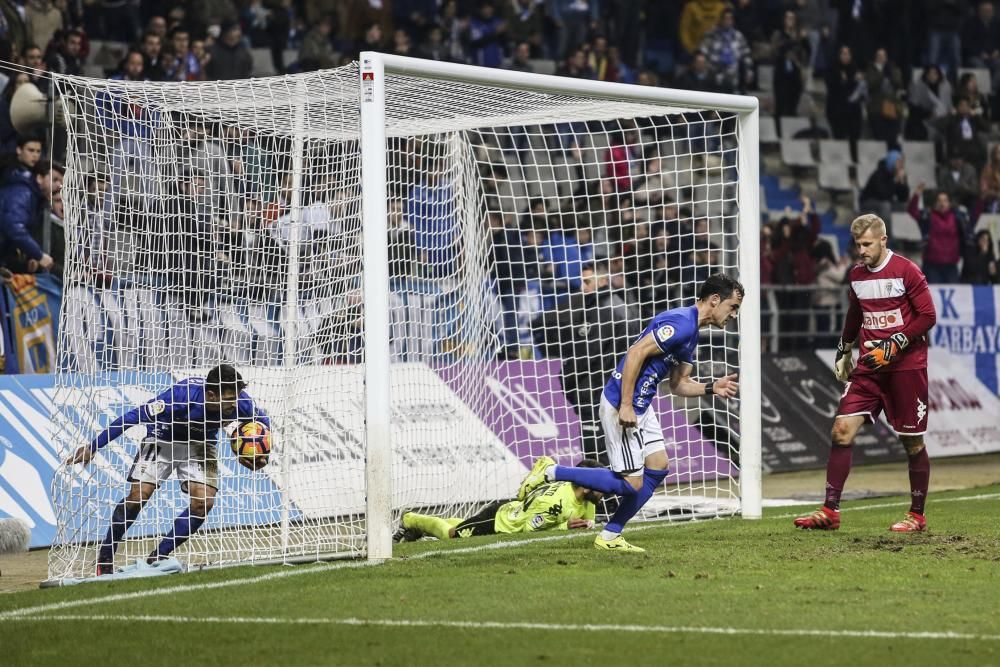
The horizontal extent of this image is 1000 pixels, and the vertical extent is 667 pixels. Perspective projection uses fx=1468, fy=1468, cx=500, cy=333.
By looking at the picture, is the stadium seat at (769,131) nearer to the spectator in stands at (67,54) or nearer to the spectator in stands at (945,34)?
the spectator in stands at (945,34)

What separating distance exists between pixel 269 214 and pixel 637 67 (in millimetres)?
13497

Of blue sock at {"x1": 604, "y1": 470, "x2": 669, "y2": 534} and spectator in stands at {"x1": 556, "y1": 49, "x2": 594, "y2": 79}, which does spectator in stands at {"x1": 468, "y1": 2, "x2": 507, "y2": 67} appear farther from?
blue sock at {"x1": 604, "y1": 470, "x2": 669, "y2": 534}

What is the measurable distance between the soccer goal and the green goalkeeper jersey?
3.00 feet

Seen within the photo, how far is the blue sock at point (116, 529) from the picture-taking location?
9242 millimetres

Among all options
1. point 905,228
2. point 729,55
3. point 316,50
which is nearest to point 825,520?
point 316,50

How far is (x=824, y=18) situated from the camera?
26.2 metres

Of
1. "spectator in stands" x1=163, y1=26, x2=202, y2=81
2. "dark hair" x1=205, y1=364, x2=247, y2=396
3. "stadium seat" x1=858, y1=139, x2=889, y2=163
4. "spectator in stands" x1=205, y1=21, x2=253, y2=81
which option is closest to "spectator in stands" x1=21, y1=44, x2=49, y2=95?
"spectator in stands" x1=163, y1=26, x2=202, y2=81

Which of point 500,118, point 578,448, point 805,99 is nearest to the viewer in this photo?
point 500,118

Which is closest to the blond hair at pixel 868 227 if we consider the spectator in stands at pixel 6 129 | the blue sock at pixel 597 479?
the blue sock at pixel 597 479

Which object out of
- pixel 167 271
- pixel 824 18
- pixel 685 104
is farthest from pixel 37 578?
pixel 824 18

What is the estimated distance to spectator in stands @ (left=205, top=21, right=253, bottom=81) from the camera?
1741 centimetres

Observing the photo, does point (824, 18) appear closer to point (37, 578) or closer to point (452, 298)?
point (452, 298)

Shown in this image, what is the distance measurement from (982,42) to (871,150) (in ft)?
15.2

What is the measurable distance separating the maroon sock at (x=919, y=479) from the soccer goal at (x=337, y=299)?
57.2 inches
